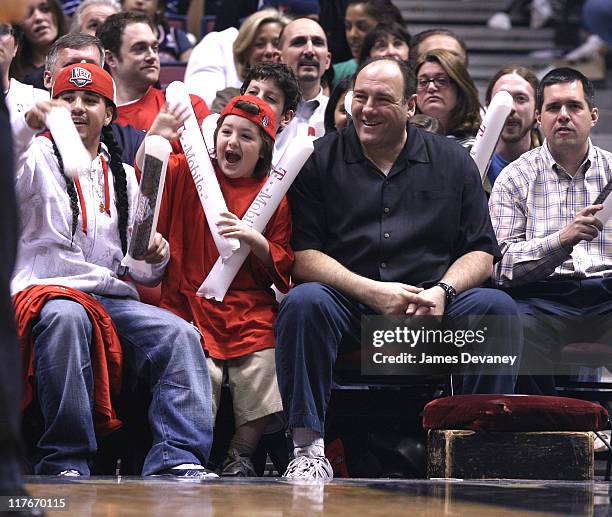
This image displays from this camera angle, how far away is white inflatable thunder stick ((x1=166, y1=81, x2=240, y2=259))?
15.6 feet

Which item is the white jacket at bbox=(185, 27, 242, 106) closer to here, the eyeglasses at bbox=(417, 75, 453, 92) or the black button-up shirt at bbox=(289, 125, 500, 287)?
the eyeglasses at bbox=(417, 75, 453, 92)

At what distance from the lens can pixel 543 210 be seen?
5.47 m

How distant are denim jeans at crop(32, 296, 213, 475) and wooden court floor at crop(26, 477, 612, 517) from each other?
312 mm

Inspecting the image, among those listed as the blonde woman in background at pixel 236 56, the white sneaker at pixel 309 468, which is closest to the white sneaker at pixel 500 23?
the blonde woman in background at pixel 236 56

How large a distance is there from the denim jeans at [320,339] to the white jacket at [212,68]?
7.28 ft

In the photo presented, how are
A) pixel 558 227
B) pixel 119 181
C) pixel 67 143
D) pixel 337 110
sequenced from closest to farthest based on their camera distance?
1. pixel 67 143
2. pixel 119 181
3. pixel 558 227
4. pixel 337 110

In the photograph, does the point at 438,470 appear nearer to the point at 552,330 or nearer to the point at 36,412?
the point at 552,330

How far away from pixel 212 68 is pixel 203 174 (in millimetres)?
2066

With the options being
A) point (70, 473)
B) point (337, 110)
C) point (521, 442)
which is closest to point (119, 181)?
point (70, 473)

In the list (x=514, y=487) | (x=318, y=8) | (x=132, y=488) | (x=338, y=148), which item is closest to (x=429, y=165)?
(x=338, y=148)

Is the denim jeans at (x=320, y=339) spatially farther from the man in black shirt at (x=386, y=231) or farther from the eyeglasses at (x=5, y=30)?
the eyeglasses at (x=5, y=30)

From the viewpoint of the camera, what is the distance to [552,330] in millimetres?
5180

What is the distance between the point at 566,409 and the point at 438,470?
522 millimetres

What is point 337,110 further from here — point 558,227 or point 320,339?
point 320,339
